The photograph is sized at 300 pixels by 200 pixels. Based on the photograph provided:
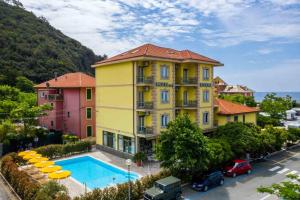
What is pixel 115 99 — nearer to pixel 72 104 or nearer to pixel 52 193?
pixel 72 104

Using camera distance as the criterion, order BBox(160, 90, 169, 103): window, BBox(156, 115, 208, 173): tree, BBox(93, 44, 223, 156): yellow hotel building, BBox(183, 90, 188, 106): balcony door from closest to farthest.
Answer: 1. BBox(156, 115, 208, 173): tree
2. BBox(93, 44, 223, 156): yellow hotel building
3. BBox(160, 90, 169, 103): window
4. BBox(183, 90, 188, 106): balcony door

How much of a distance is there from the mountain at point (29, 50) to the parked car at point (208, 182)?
54.6 meters

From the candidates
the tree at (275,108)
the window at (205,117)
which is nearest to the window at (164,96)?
the window at (205,117)

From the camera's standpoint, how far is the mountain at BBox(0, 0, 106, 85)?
66.0 m

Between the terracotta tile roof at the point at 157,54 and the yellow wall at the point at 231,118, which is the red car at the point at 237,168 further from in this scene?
the terracotta tile roof at the point at 157,54

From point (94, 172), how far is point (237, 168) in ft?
46.9

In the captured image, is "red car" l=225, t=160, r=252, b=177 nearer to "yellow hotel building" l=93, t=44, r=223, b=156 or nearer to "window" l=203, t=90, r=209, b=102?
"yellow hotel building" l=93, t=44, r=223, b=156

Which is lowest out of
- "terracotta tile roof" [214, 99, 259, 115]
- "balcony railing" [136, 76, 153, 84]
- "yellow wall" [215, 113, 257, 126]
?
"yellow wall" [215, 113, 257, 126]

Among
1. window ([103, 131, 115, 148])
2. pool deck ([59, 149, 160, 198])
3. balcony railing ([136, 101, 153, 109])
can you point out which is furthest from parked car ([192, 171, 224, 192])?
window ([103, 131, 115, 148])

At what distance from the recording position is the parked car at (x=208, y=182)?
1955cm

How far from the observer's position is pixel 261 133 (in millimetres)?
28797

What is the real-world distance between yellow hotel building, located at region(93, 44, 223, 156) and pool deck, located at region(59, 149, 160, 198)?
1.15 m

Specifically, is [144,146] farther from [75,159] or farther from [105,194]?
[105,194]

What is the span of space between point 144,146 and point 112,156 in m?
4.54
